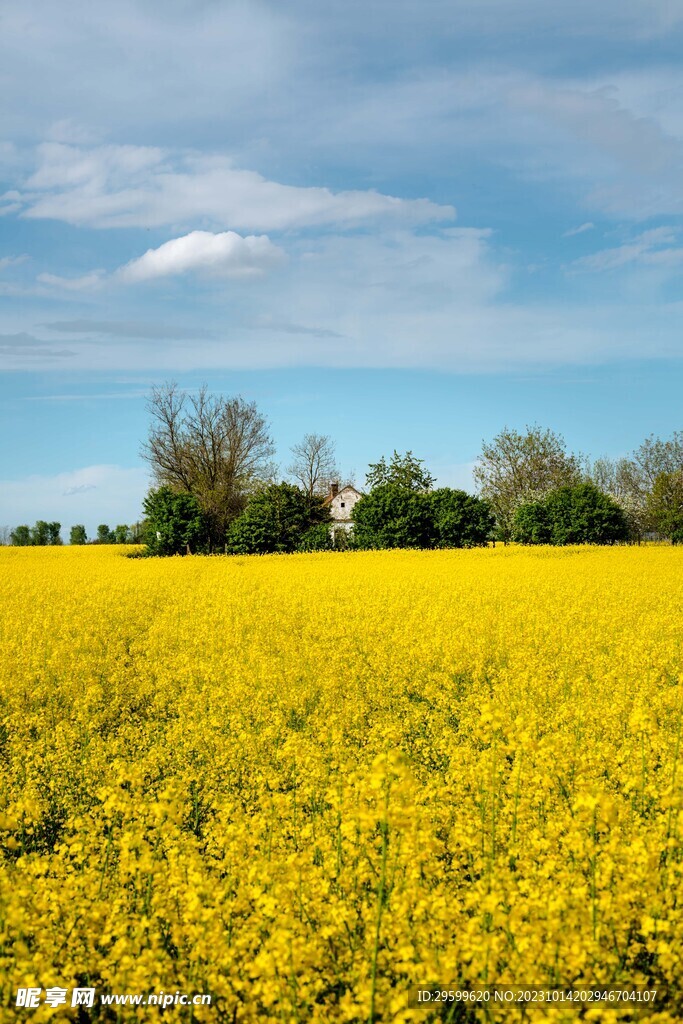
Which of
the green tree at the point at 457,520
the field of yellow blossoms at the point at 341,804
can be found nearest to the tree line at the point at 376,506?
the green tree at the point at 457,520

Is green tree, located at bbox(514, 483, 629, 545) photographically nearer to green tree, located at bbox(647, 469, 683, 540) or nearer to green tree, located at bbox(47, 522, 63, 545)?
green tree, located at bbox(647, 469, 683, 540)

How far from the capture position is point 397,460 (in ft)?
148

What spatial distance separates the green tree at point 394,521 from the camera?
127 ft

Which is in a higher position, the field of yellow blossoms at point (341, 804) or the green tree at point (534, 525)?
the green tree at point (534, 525)

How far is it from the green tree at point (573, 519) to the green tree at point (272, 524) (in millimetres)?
14517

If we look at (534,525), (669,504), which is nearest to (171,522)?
(534,525)

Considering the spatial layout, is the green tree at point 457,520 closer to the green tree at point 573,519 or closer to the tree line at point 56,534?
the green tree at point 573,519

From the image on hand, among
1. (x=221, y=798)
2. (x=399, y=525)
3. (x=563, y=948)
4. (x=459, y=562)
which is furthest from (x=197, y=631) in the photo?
(x=399, y=525)

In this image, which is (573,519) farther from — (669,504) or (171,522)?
(171,522)

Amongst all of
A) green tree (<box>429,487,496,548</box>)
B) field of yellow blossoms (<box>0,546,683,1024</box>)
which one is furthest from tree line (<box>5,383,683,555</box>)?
field of yellow blossoms (<box>0,546,683,1024</box>)

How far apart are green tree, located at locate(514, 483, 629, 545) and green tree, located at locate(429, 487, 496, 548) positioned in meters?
7.13

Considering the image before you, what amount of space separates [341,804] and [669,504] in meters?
52.4

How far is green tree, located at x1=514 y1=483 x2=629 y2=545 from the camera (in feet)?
147

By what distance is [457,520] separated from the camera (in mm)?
38844
